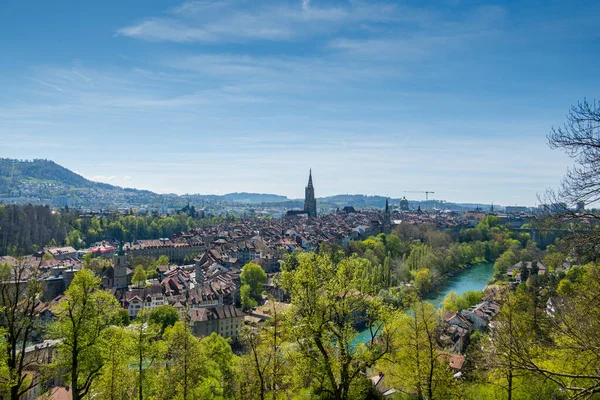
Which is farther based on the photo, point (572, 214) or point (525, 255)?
point (525, 255)

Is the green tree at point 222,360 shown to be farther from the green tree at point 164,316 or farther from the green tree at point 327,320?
the green tree at point 164,316

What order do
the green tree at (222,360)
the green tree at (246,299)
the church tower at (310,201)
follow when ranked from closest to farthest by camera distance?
1. the green tree at (222,360)
2. the green tree at (246,299)
3. the church tower at (310,201)

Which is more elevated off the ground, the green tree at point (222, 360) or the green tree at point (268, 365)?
the green tree at point (268, 365)

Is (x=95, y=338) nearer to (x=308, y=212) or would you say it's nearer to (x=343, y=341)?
(x=343, y=341)

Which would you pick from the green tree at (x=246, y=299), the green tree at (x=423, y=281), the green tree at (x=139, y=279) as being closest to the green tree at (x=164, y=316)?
the green tree at (x=246, y=299)

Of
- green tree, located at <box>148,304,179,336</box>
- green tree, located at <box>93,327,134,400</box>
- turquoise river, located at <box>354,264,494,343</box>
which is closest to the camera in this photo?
green tree, located at <box>93,327,134,400</box>

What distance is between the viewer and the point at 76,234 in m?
68.9

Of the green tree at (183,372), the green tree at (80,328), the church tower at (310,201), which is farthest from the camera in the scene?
the church tower at (310,201)

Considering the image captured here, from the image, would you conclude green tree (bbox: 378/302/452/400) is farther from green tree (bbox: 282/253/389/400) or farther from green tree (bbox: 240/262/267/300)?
green tree (bbox: 240/262/267/300)

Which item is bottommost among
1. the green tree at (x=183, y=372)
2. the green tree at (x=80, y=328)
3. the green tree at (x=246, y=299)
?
the green tree at (x=246, y=299)

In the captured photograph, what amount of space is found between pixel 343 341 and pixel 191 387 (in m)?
4.80

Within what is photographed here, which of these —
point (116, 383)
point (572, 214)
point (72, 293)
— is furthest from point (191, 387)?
point (572, 214)

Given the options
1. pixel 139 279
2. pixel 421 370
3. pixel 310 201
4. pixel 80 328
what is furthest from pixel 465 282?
pixel 310 201

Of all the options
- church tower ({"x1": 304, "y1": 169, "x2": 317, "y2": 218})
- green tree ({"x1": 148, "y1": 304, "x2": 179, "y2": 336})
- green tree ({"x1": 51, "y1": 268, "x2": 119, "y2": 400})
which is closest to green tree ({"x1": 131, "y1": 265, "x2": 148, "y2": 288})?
green tree ({"x1": 148, "y1": 304, "x2": 179, "y2": 336})
